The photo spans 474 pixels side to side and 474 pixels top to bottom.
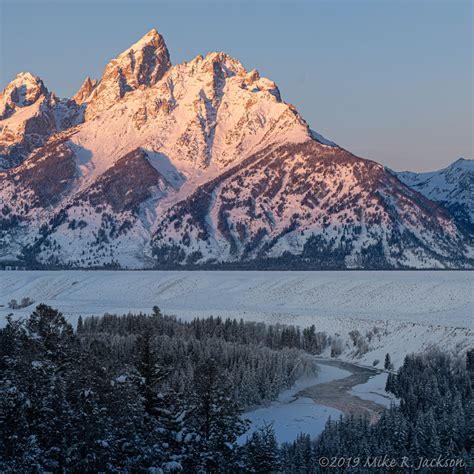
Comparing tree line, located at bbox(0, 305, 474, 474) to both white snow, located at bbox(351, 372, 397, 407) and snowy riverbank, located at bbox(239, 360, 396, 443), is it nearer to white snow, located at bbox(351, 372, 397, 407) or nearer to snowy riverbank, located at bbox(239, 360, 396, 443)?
snowy riverbank, located at bbox(239, 360, 396, 443)

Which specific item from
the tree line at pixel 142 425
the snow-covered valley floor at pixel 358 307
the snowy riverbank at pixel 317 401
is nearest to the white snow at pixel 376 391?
the snowy riverbank at pixel 317 401

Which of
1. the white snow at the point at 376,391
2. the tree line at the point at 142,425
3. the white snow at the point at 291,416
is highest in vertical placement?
the tree line at the point at 142,425

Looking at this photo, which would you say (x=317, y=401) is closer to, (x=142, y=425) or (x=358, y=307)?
(x=142, y=425)

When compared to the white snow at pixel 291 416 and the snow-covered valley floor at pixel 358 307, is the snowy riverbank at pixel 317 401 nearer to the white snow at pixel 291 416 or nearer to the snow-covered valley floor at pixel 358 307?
the white snow at pixel 291 416

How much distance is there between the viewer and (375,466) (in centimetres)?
5725

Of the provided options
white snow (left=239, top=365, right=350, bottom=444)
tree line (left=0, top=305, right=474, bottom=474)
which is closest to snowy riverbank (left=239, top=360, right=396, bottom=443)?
white snow (left=239, top=365, right=350, bottom=444)

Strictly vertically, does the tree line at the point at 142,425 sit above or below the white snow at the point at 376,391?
above

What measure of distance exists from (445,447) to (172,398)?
28244 millimetres

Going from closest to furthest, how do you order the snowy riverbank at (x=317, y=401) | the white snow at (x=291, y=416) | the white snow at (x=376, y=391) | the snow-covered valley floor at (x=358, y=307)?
the white snow at (x=291, y=416) < the snowy riverbank at (x=317, y=401) < the white snow at (x=376, y=391) < the snow-covered valley floor at (x=358, y=307)

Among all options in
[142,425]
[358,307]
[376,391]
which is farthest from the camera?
[358,307]

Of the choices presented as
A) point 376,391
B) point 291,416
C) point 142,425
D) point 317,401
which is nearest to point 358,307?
point 376,391

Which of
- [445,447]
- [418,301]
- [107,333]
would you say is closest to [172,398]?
[445,447]

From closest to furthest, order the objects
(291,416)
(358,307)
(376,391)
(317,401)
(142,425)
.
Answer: (142,425) → (291,416) → (317,401) → (376,391) → (358,307)

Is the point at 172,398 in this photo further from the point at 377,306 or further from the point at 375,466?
the point at 377,306
